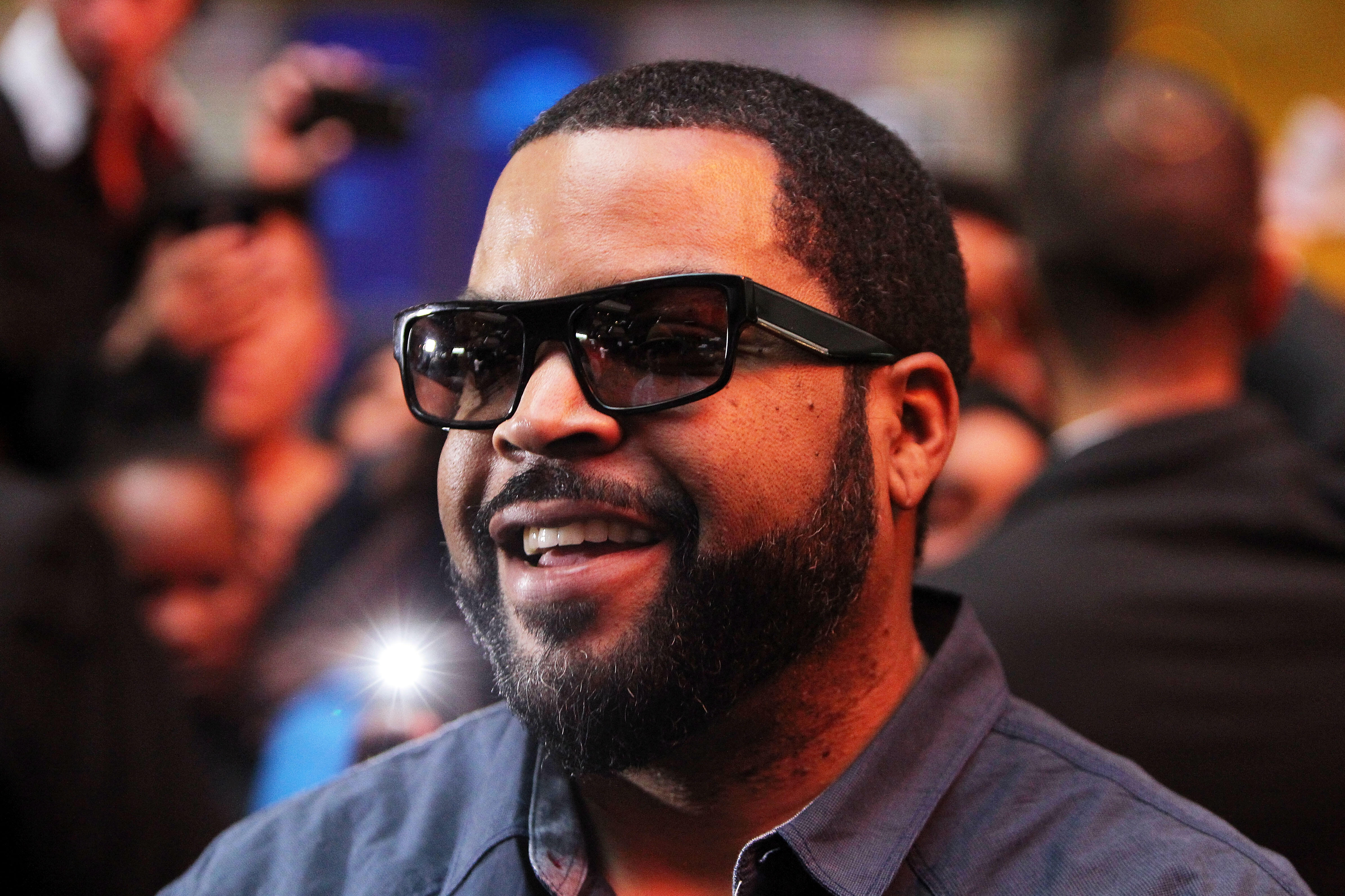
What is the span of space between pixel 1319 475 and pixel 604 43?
4.03 m

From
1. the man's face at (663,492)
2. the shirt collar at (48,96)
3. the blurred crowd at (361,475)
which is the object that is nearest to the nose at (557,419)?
the man's face at (663,492)

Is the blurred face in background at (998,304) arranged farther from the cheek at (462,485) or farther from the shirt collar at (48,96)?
the shirt collar at (48,96)

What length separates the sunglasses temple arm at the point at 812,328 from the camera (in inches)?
60.4

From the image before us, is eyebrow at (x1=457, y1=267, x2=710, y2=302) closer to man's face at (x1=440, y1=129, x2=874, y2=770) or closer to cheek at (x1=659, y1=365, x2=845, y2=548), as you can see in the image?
man's face at (x1=440, y1=129, x2=874, y2=770)

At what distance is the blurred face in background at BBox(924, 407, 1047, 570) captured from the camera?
3.38m

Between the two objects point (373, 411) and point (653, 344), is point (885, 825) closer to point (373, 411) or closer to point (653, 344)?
point (653, 344)

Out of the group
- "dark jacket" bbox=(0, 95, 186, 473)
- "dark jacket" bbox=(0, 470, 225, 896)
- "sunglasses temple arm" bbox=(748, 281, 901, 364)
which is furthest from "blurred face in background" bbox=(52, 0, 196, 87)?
"sunglasses temple arm" bbox=(748, 281, 901, 364)

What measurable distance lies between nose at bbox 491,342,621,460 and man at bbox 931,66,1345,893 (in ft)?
3.35

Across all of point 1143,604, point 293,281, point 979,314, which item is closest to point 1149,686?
point 1143,604

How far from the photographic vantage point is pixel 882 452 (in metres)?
1.66

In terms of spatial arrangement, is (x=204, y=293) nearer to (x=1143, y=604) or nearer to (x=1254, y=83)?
(x=1143, y=604)

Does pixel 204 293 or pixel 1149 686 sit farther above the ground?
pixel 204 293

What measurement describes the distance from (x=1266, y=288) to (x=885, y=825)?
71.4 inches

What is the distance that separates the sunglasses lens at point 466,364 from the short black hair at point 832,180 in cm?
27
